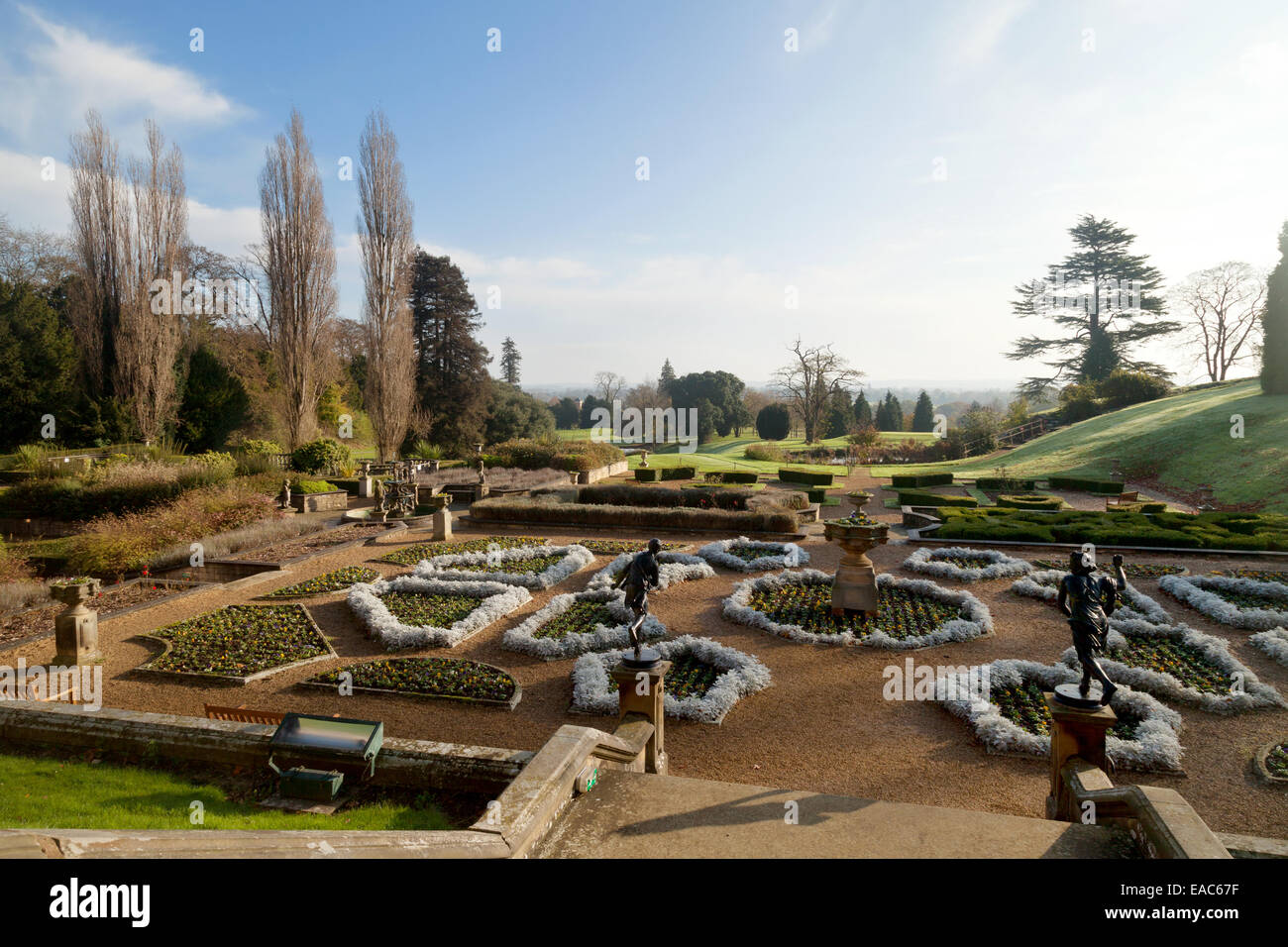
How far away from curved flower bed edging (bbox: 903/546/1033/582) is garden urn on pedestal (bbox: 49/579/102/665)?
1341 cm

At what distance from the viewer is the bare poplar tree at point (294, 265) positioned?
26.0 meters

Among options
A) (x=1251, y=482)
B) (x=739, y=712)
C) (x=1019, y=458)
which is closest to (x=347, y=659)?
(x=739, y=712)

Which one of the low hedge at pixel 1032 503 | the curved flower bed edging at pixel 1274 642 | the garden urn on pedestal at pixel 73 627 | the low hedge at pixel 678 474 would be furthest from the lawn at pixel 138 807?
the low hedge at pixel 678 474

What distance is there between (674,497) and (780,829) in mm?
15497

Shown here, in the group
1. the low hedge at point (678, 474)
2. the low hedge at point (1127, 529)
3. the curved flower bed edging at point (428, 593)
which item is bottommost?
the curved flower bed edging at point (428, 593)

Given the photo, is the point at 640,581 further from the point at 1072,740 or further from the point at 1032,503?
the point at 1032,503

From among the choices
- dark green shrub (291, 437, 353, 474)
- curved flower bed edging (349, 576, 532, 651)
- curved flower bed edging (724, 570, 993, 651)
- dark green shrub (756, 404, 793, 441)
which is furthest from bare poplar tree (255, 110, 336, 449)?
dark green shrub (756, 404, 793, 441)

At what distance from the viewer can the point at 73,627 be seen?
8.34m

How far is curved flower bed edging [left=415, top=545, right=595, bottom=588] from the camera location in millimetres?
12242

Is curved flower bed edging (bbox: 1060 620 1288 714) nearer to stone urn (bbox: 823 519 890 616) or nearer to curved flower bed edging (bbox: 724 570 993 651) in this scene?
curved flower bed edging (bbox: 724 570 993 651)

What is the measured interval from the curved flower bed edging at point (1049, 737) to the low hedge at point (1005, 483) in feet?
67.1

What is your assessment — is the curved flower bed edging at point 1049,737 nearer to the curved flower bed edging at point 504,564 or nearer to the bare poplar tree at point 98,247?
the curved flower bed edging at point 504,564

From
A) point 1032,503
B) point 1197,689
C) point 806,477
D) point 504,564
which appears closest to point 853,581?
point 1197,689
